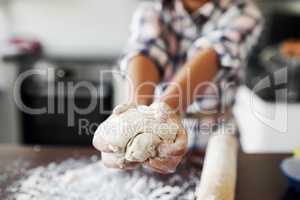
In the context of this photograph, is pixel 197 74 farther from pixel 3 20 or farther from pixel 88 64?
pixel 3 20

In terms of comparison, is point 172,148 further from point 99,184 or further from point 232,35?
point 232,35

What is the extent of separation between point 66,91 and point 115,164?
1.40m

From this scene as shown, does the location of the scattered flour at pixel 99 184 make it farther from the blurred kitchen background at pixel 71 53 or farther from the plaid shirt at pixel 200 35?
the blurred kitchen background at pixel 71 53

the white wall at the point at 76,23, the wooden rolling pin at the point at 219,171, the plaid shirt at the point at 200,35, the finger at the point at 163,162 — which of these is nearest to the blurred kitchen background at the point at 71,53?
the white wall at the point at 76,23

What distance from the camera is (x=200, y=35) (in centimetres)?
92

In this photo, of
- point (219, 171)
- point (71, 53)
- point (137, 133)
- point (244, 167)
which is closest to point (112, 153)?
point (137, 133)

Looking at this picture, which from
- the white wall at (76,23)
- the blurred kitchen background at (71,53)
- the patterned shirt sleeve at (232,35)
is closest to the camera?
the patterned shirt sleeve at (232,35)

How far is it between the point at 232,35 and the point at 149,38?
0.59 ft

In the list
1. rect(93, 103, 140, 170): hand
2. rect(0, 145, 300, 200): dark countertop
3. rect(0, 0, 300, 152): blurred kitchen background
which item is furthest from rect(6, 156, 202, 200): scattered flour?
rect(0, 0, 300, 152): blurred kitchen background

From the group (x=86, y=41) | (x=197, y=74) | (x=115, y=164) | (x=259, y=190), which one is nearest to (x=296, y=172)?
(x=259, y=190)

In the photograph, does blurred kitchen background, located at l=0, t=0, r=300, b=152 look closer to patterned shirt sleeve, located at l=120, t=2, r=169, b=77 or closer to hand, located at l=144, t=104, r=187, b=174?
patterned shirt sleeve, located at l=120, t=2, r=169, b=77

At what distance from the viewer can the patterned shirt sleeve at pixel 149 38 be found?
826mm

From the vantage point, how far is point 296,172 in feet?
2.24

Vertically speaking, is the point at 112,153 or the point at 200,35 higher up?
the point at 200,35
